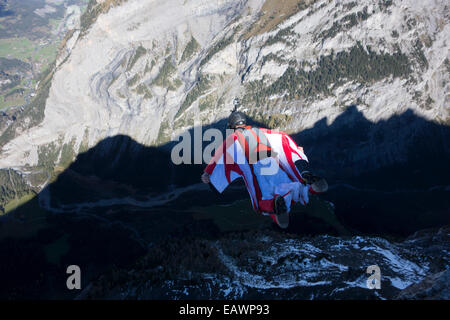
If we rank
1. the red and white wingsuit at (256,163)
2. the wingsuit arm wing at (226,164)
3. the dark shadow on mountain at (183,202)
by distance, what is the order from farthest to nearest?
the dark shadow on mountain at (183,202)
the wingsuit arm wing at (226,164)
the red and white wingsuit at (256,163)

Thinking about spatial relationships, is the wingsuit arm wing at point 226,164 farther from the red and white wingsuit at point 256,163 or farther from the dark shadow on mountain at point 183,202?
the dark shadow on mountain at point 183,202

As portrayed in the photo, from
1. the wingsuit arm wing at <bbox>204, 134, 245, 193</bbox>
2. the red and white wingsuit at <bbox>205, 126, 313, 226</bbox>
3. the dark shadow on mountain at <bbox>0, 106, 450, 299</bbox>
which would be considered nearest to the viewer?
the red and white wingsuit at <bbox>205, 126, 313, 226</bbox>

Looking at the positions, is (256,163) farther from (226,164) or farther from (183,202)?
(183,202)

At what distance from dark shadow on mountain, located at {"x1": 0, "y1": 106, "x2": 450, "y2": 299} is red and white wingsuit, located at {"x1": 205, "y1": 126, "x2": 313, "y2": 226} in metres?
47.1

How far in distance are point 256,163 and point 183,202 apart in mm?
60173

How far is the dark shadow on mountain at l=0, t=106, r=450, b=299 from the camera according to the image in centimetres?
6656

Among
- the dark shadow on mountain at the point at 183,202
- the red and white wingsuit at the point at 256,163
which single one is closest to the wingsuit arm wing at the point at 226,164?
the red and white wingsuit at the point at 256,163

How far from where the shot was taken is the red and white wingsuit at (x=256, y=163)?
1880 cm

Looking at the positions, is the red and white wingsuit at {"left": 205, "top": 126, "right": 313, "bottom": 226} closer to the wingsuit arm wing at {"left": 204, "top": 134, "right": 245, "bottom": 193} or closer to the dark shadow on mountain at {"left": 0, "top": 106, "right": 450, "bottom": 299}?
the wingsuit arm wing at {"left": 204, "top": 134, "right": 245, "bottom": 193}

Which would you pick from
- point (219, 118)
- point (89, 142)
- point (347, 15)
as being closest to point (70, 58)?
point (89, 142)

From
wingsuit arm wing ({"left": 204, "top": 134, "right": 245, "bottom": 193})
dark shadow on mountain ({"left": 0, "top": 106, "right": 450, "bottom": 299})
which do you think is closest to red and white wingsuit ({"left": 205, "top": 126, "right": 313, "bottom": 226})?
wingsuit arm wing ({"left": 204, "top": 134, "right": 245, "bottom": 193})

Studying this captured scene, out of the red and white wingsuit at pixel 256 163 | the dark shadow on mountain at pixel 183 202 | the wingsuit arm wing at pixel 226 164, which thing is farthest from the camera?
the dark shadow on mountain at pixel 183 202

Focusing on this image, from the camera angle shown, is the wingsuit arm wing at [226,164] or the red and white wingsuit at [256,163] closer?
the red and white wingsuit at [256,163]

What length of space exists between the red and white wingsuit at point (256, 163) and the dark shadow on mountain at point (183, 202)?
1853 inches
